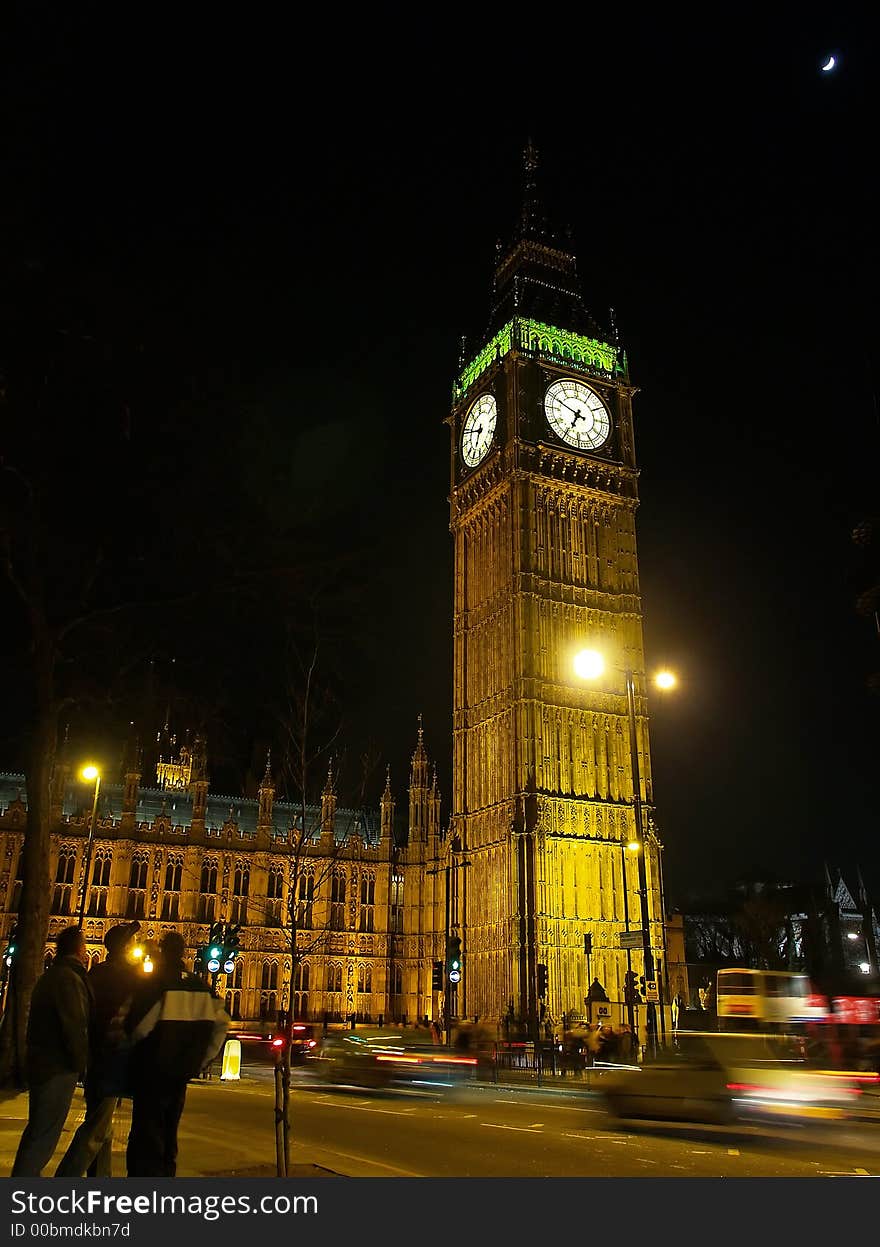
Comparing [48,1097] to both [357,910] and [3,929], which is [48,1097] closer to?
[3,929]

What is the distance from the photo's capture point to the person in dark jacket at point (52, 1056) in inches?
266

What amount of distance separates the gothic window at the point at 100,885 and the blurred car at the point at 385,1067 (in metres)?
42.0

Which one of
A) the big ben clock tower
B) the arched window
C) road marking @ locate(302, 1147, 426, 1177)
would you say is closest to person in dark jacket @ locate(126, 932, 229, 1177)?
road marking @ locate(302, 1147, 426, 1177)

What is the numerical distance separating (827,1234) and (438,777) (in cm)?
6967

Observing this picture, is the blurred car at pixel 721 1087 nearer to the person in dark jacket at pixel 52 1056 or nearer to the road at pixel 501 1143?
the road at pixel 501 1143

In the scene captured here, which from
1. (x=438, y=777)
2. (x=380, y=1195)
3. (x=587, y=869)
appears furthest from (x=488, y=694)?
(x=380, y=1195)

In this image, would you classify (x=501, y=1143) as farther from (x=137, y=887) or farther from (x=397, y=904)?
(x=397, y=904)

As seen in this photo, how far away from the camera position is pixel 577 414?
6341cm

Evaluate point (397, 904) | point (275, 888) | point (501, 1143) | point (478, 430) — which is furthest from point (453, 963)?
point (478, 430)

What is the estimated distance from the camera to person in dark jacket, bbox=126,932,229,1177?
259 inches

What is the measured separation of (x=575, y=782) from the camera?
56.0 metres

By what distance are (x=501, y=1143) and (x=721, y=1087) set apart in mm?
3633

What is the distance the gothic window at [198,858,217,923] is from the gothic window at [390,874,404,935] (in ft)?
40.7

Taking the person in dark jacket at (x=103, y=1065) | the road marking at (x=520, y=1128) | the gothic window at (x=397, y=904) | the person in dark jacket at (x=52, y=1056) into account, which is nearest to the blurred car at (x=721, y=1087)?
the road marking at (x=520, y=1128)
